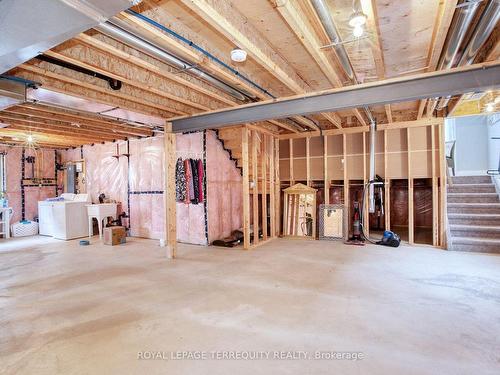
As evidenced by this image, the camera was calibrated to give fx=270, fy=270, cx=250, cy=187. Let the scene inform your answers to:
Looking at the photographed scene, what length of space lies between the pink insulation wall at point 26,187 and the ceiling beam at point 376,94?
694 cm

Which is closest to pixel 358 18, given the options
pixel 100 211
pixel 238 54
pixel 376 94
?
pixel 238 54

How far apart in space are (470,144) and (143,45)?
1034 cm

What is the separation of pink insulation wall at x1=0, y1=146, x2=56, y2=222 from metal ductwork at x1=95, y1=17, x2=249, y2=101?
754 centimetres

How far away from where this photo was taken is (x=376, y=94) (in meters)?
3.18

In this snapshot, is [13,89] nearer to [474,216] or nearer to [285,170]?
[285,170]

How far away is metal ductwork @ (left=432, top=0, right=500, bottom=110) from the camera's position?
210cm

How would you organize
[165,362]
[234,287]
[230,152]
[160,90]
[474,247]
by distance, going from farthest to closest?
[230,152]
[474,247]
[160,90]
[234,287]
[165,362]

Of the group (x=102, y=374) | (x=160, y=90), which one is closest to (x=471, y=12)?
(x=160, y=90)

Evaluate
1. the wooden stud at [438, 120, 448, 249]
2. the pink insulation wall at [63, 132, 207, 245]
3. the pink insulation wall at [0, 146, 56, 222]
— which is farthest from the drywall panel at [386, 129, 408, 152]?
the pink insulation wall at [0, 146, 56, 222]

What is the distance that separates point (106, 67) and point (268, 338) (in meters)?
3.15

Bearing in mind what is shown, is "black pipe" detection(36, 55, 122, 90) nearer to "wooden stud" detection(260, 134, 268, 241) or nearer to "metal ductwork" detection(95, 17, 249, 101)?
"metal ductwork" detection(95, 17, 249, 101)

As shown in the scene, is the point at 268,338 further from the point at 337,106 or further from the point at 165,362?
the point at 337,106

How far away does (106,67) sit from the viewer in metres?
2.95

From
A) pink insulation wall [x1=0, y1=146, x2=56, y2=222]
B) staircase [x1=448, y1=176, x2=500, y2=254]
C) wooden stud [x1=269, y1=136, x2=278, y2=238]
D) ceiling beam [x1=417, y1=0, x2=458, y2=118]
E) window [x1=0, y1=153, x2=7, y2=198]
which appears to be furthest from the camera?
pink insulation wall [x1=0, y1=146, x2=56, y2=222]
